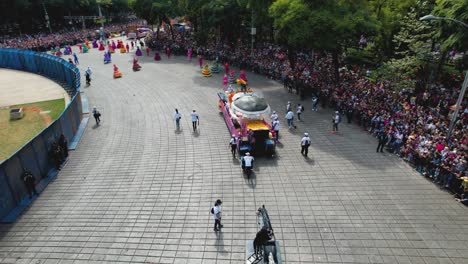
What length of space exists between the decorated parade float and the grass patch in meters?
12.0

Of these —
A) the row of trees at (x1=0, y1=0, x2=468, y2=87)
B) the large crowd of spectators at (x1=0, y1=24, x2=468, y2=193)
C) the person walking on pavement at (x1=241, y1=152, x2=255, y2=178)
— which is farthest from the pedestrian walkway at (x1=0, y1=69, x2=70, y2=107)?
the person walking on pavement at (x1=241, y1=152, x2=255, y2=178)

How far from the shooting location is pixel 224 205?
12969 mm

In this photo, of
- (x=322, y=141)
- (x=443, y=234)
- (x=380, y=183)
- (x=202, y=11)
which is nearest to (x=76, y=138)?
(x=322, y=141)

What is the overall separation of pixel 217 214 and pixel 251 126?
21.9 ft

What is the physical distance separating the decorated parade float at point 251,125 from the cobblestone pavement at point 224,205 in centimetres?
77

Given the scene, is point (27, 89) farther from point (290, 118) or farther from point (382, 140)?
point (382, 140)

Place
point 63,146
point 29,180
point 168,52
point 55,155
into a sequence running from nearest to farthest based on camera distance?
point 29,180 < point 55,155 < point 63,146 < point 168,52

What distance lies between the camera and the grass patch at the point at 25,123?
59.4ft

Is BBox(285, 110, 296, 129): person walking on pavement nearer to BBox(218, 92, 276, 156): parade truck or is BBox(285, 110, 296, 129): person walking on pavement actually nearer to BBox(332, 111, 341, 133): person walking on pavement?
BBox(218, 92, 276, 156): parade truck

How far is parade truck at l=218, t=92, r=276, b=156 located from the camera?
1623 cm

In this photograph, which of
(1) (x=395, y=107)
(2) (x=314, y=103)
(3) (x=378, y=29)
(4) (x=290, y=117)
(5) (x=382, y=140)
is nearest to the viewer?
(5) (x=382, y=140)

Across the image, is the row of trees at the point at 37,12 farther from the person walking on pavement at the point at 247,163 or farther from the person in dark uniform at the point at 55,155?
the person walking on pavement at the point at 247,163

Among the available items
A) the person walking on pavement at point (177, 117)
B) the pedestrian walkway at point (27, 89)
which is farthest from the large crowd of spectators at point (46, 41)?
the person walking on pavement at point (177, 117)

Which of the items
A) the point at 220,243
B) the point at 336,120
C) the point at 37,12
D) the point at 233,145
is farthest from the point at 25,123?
the point at 37,12
